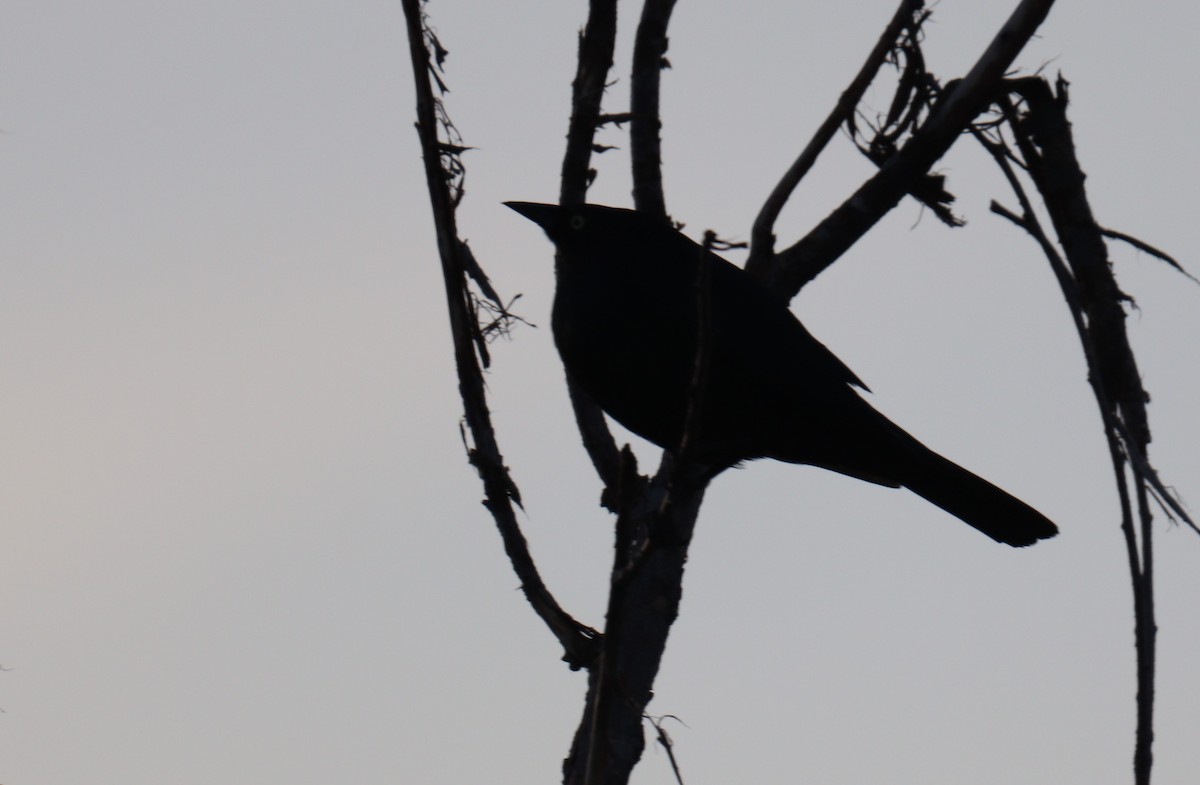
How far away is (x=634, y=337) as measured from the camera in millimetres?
3801

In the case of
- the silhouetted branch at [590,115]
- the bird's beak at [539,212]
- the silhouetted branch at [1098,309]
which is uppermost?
the bird's beak at [539,212]

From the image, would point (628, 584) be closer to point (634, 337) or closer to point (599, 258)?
point (634, 337)

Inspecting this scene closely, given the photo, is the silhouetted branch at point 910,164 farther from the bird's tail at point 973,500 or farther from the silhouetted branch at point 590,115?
the bird's tail at point 973,500

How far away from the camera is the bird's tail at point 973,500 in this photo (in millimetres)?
4156

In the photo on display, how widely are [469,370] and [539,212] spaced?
1.58m

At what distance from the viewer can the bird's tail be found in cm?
416

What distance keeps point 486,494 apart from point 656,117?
145cm

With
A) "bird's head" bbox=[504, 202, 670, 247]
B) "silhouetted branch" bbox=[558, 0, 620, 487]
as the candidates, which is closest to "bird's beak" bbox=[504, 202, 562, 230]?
"bird's head" bbox=[504, 202, 670, 247]

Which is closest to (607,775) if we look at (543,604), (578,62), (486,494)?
(543,604)

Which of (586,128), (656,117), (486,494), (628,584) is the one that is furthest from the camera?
(656,117)

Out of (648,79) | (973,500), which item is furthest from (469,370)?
(973,500)

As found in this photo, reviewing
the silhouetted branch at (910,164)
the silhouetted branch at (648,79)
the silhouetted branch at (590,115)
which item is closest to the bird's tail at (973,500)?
the silhouetted branch at (910,164)

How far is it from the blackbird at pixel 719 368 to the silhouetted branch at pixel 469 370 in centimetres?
81

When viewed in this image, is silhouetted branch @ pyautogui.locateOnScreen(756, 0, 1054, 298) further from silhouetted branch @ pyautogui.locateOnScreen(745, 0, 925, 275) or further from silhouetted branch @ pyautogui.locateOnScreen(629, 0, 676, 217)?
silhouetted branch @ pyautogui.locateOnScreen(629, 0, 676, 217)
